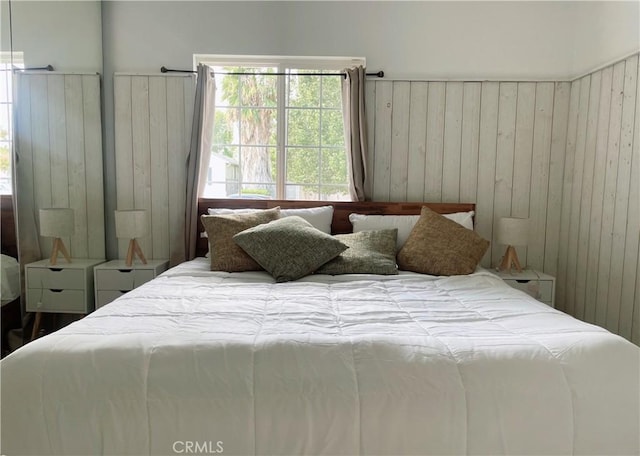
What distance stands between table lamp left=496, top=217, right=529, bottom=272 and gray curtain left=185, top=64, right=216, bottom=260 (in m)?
2.16

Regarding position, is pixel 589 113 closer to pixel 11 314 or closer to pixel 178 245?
pixel 178 245

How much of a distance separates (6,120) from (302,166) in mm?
1846

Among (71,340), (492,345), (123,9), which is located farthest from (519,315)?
(123,9)

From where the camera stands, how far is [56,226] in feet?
8.89

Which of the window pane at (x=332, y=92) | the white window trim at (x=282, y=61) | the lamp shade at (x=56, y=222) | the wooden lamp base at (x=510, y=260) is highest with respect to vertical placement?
the white window trim at (x=282, y=61)

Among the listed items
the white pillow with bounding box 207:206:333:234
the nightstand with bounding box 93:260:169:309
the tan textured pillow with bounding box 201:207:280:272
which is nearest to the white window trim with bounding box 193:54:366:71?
the white pillow with bounding box 207:206:333:234

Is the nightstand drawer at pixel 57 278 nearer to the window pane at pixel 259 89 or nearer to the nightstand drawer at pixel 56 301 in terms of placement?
the nightstand drawer at pixel 56 301

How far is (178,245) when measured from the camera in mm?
3277

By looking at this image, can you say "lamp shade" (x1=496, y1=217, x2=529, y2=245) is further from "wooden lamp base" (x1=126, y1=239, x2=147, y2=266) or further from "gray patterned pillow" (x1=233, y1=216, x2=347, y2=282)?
"wooden lamp base" (x1=126, y1=239, x2=147, y2=266)

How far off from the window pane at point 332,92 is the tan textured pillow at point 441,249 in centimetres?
116

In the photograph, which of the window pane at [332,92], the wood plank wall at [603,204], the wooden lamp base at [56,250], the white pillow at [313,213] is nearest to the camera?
the wood plank wall at [603,204]

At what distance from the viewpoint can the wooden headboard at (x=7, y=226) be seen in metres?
2.21

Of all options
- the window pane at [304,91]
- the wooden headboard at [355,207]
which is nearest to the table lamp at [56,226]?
the wooden headboard at [355,207]

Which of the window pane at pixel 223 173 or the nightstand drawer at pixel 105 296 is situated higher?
the window pane at pixel 223 173
